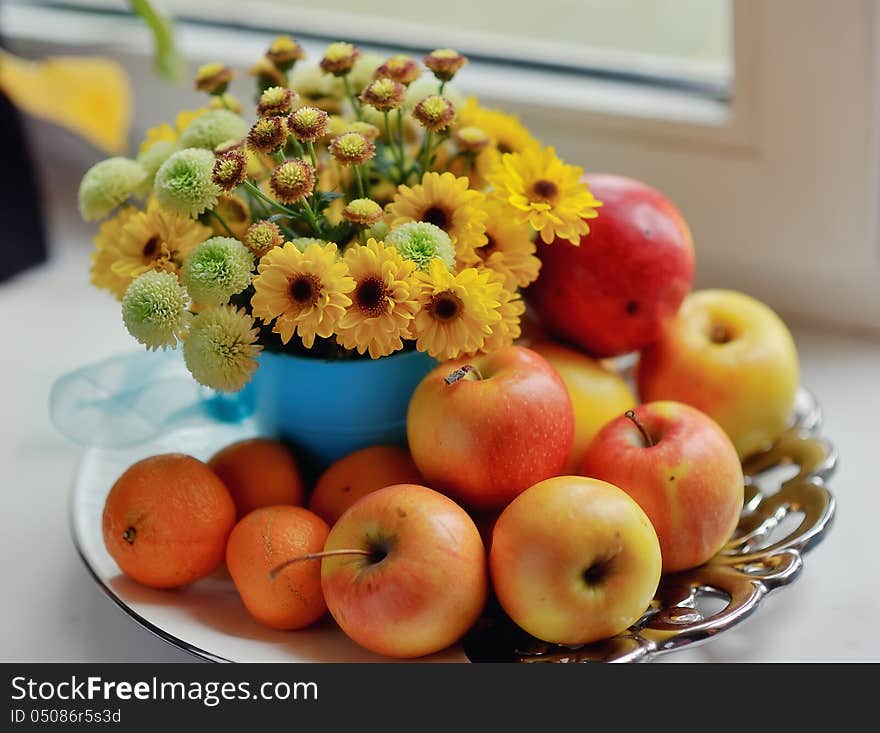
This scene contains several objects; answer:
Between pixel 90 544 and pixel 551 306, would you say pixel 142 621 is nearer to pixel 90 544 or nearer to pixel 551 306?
pixel 90 544

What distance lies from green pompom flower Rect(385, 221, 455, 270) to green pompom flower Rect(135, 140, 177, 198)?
0.15 m

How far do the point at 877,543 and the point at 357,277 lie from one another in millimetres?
382

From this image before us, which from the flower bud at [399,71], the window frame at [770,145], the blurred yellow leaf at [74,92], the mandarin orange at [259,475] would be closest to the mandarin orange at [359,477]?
the mandarin orange at [259,475]

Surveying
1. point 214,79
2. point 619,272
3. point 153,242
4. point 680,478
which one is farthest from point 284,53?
point 680,478

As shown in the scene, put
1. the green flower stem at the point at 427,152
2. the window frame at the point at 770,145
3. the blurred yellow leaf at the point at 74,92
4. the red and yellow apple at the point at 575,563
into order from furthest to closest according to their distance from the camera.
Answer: the blurred yellow leaf at the point at 74,92 < the window frame at the point at 770,145 < the green flower stem at the point at 427,152 < the red and yellow apple at the point at 575,563

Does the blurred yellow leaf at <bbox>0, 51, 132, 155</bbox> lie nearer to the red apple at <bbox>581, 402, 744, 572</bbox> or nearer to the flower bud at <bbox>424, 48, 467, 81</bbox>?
the flower bud at <bbox>424, 48, 467, 81</bbox>

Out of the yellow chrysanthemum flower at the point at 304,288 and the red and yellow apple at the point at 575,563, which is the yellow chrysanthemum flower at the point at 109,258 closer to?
the yellow chrysanthemum flower at the point at 304,288

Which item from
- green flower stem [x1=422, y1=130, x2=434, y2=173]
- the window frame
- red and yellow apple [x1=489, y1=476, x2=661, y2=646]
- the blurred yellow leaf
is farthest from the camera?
the blurred yellow leaf

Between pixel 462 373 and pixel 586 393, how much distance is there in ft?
0.40

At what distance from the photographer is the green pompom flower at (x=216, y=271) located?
1.98 feet

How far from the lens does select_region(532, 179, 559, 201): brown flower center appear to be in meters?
0.66

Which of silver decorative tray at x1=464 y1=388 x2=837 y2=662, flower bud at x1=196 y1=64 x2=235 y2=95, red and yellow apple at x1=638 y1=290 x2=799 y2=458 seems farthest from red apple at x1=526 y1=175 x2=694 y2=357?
flower bud at x1=196 y1=64 x2=235 y2=95
